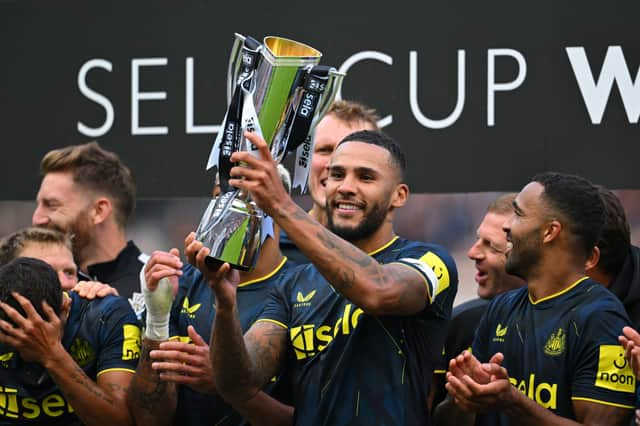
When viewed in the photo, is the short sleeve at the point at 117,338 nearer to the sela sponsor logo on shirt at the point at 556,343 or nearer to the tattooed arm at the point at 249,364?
the tattooed arm at the point at 249,364

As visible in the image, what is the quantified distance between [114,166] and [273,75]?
2115 mm

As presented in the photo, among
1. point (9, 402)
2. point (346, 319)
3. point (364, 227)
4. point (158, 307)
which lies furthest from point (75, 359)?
point (364, 227)

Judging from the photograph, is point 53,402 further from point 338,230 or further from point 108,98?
point 108,98

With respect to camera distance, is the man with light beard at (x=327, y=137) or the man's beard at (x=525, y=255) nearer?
the man's beard at (x=525, y=255)

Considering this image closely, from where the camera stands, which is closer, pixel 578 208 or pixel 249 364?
pixel 249 364

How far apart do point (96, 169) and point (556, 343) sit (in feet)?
7.92

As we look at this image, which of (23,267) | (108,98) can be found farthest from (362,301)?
(108,98)

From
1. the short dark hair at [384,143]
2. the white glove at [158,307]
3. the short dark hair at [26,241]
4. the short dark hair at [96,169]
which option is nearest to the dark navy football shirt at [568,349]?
the short dark hair at [384,143]

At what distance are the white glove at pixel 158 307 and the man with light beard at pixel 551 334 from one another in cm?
105

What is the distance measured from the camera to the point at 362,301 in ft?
10.6

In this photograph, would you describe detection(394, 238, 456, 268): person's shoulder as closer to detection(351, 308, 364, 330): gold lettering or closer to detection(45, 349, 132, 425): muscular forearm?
detection(351, 308, 364, 330): gold lettering

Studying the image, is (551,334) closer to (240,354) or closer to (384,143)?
(384,143)

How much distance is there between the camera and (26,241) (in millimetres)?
4309

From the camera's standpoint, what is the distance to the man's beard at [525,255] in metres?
3.65
